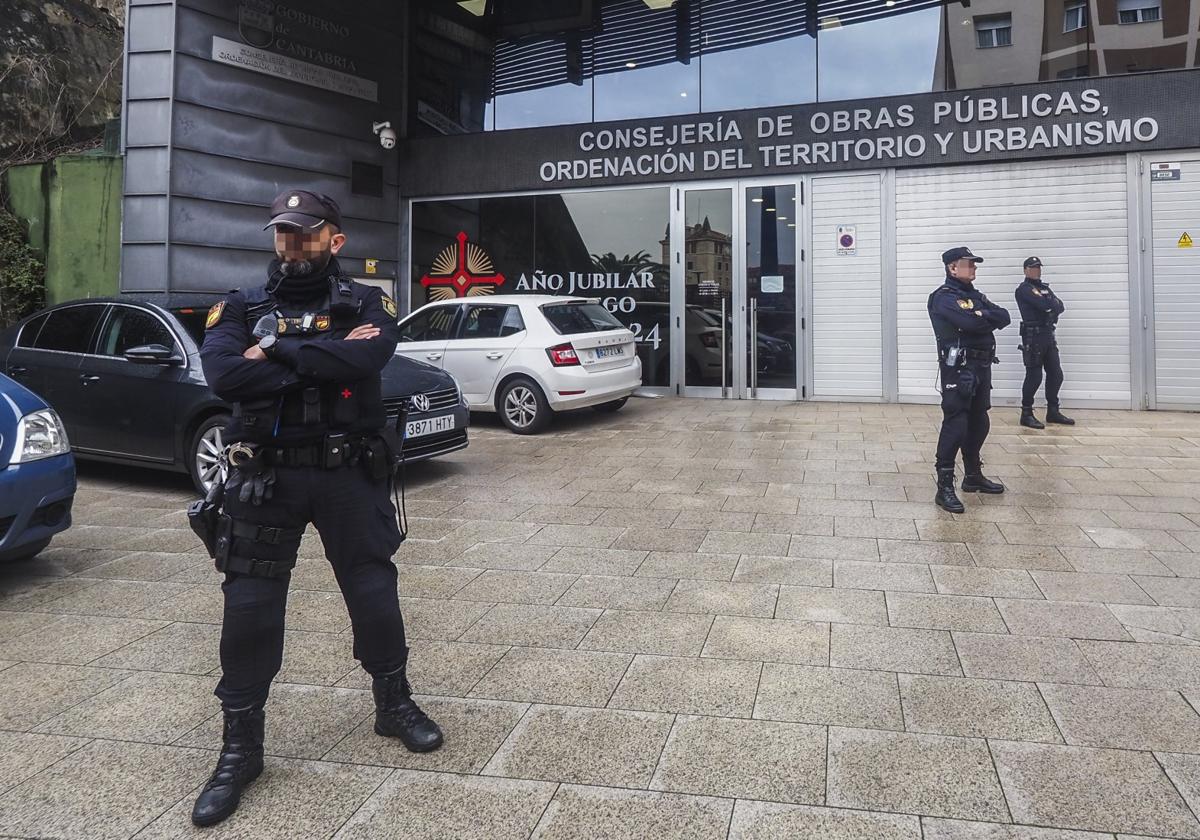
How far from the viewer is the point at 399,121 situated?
14781 millimetres

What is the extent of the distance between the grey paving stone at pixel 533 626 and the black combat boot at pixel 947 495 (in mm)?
3203

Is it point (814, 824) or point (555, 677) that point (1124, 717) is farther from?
point (555, 677)

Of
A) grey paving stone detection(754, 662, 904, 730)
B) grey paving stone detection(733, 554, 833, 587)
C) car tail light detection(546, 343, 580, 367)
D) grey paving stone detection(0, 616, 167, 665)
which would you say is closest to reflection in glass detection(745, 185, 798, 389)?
car tail light detection(546, 343, 580, 367)

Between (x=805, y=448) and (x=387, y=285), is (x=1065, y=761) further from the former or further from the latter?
(x=387, y=285)

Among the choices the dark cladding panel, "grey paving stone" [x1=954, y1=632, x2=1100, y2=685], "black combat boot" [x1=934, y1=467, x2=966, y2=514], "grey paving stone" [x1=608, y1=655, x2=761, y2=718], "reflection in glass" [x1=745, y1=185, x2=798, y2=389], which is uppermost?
the dark cladding panel

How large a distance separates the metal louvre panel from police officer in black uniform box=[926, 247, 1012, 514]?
6.27 m

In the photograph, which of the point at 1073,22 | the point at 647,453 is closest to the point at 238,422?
the point at 647,453

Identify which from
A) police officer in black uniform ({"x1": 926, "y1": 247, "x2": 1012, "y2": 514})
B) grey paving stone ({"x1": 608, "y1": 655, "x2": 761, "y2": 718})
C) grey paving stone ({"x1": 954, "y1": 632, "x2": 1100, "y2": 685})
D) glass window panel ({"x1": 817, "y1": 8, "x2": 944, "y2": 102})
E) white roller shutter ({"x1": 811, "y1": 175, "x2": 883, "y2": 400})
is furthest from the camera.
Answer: white roller shutter ({"x1": 811, "y1": 175, "x2": 883, "y2": 400})

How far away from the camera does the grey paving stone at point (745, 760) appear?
2.73 meters

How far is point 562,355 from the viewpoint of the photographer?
9906 mm

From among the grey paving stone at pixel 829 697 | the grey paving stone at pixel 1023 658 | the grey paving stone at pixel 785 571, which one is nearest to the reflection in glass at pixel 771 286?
the grey paving stone at pixel 785 571

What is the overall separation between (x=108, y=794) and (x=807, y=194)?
38.4ft

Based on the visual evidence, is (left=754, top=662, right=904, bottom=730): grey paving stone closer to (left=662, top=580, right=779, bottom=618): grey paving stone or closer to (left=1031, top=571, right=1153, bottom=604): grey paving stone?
(left=662, top=580, right=779, bottom=618): grey paving stone

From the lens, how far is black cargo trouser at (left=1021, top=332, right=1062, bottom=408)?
10.4 meters
